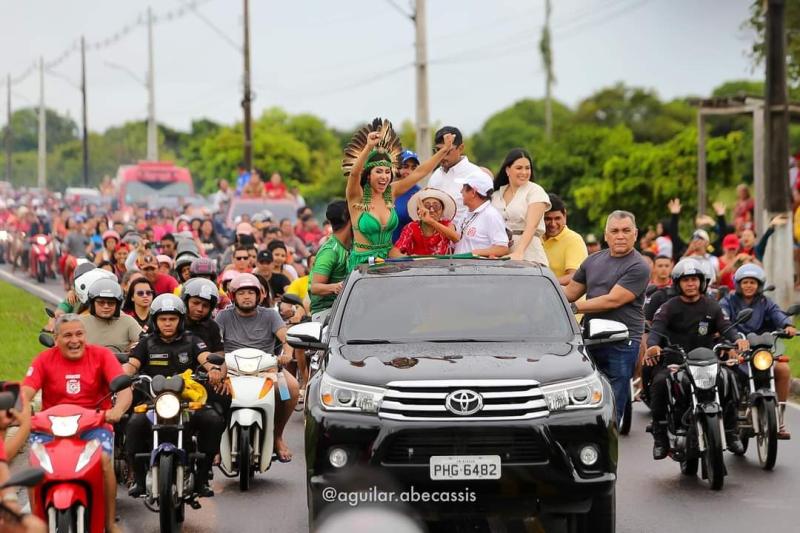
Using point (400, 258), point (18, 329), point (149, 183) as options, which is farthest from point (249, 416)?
point (149, 183)

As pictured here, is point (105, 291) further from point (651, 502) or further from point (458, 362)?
point (651, 502)

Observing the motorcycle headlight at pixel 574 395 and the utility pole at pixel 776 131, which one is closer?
the motorcycle headlight at pixel 574 395

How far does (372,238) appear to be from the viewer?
43.8ft

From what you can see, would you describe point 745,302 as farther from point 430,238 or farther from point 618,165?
point 618,165

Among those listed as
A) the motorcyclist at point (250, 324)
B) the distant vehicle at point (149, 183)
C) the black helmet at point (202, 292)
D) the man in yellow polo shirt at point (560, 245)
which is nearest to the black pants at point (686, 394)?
the man in yellow polo shirt at point (560, 245)

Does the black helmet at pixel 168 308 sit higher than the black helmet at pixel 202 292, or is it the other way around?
the black helmet at pixel 202 292

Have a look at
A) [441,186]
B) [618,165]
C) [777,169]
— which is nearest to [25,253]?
[618,165]

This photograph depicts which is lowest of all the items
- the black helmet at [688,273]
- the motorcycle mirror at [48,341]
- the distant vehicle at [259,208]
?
the motorcycle mirror at [48,341]

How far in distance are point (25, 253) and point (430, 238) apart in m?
34.5

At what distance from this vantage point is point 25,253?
45938 millimetres

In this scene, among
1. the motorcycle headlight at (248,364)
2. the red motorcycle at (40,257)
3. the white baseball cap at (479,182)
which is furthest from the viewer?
the red motorcycle at (40,257)

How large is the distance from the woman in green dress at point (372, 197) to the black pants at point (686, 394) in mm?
2371

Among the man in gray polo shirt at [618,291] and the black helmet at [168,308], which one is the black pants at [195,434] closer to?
the black helmet at [168,308]

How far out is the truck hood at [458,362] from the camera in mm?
9352
